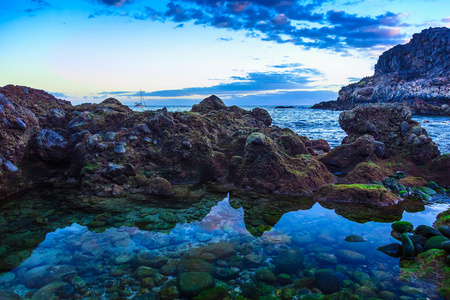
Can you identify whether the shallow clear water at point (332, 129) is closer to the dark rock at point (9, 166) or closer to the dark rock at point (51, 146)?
the dark rock at point (51, 146)

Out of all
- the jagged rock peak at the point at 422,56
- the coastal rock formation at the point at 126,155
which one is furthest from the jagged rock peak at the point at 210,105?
the jagged rock peak at the point at 422,56

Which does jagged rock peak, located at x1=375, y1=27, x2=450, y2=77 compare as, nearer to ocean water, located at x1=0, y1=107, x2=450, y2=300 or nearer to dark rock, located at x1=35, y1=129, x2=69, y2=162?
ocean water, located at x1=0, y1=107, x2=450, y2=300

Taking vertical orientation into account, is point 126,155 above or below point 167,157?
above

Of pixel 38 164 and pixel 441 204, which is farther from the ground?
pixel 38 164

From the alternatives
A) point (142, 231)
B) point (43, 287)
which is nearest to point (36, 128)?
point (142, 231)

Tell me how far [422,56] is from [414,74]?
7337mm

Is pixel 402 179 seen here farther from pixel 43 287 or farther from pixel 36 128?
pixel 36 128

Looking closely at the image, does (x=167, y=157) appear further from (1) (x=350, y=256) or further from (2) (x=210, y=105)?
(2) (x=210, y=105)

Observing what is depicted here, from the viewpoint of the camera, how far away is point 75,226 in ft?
20.3

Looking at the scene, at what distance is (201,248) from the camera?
5.26 meters

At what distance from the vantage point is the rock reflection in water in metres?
4.07

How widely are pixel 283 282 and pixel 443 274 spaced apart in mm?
2599

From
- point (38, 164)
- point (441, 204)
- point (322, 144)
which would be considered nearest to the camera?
point (441, 204)

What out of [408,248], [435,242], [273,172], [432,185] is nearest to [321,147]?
[432,185]
